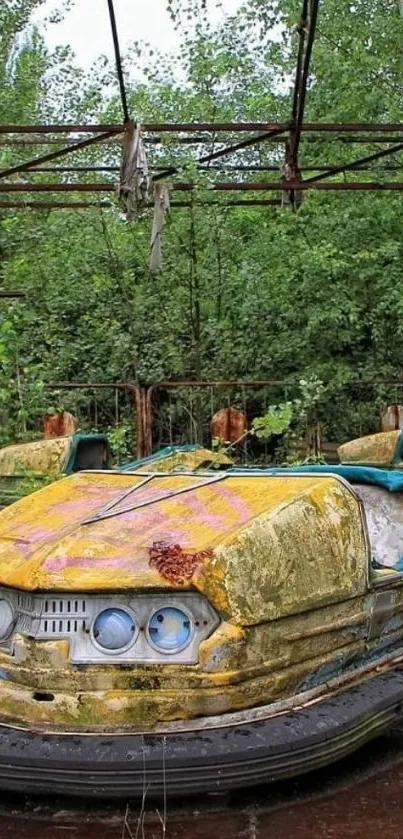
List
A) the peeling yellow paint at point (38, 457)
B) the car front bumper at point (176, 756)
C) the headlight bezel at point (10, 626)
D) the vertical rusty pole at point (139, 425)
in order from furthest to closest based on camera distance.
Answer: the vertical rusty pole at point (139, 425) < the peeling yellow paint at point (38, 457) < the headlight bezel at point (10, 626) < the car front bumper at point (176, 756)

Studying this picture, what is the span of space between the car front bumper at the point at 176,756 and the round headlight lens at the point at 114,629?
22 cm

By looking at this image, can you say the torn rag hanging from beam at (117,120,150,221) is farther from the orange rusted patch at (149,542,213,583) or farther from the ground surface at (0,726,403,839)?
the ground surface at (0,726,403,839)

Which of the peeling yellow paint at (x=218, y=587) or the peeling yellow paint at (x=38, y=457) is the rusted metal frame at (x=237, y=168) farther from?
the peeling yellow paint at (x=218, y=587)

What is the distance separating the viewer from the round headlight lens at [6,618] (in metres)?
2.35

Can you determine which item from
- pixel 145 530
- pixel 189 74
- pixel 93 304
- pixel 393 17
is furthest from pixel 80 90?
pixel 145 530

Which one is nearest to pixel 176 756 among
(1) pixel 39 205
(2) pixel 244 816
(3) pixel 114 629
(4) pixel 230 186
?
(2) pixel 244 816

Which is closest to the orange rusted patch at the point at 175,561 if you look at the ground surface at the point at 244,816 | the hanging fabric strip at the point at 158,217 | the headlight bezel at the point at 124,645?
the headlight bezel at the point at 124,645

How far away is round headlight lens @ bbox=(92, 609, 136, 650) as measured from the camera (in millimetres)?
2223

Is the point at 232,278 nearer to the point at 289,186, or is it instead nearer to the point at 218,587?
the point at 289,186

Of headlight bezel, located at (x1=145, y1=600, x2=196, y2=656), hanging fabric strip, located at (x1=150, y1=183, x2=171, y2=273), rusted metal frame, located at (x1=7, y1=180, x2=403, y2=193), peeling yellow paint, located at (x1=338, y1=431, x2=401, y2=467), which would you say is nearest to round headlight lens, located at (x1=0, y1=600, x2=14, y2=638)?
headlight bezel, located at (x1=145, y1=600, x2=196, y2=656)

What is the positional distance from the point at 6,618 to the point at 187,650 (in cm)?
52

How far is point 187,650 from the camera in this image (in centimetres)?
220

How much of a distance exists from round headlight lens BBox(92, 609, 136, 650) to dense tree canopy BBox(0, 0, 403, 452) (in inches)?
261

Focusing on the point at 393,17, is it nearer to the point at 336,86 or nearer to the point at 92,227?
the point at 336,86
